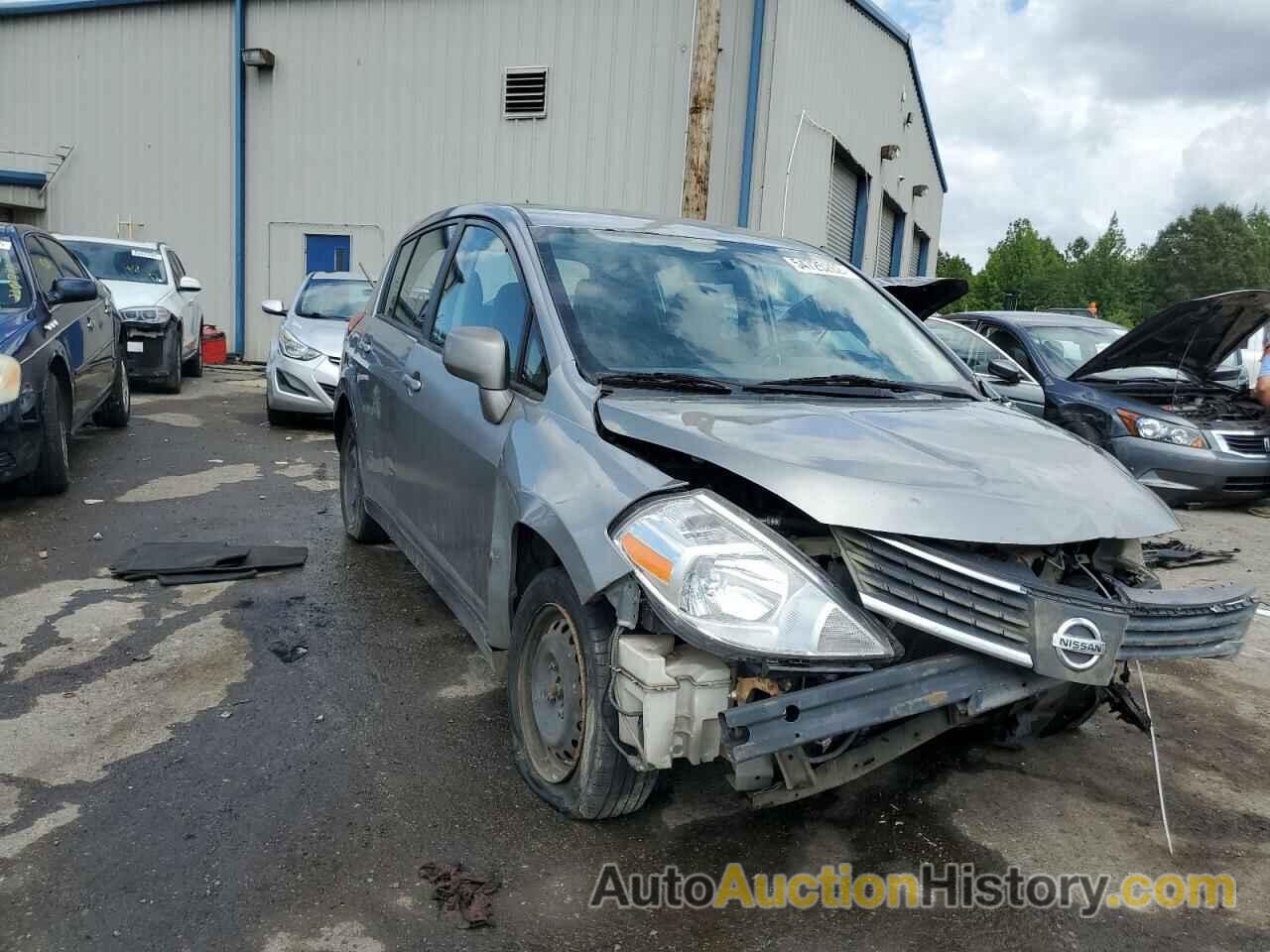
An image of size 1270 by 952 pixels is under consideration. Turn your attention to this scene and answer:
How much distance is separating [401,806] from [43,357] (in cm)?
482

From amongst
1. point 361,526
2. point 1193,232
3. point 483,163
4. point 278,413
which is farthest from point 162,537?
point 1193,232

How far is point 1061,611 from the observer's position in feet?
7.78

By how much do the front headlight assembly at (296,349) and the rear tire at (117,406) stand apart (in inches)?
55.8

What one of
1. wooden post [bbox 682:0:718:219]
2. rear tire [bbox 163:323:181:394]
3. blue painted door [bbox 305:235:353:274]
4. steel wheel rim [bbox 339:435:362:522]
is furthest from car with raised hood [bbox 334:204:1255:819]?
blue painted door [bbox 305:235:353:274]

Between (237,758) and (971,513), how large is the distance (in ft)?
7.98

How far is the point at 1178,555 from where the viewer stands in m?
6.23

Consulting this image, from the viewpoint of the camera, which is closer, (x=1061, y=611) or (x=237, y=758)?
(x=1061, y=611)

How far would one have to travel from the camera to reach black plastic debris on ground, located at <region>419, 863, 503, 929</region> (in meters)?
2.50

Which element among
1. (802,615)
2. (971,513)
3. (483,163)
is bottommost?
(802,615)

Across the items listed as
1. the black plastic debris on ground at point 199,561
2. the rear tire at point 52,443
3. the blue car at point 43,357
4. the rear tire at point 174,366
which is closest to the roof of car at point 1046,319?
the black plastic debris on ground at point 199,561

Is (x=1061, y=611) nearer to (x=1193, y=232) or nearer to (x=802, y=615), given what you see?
(x=802, y=615)

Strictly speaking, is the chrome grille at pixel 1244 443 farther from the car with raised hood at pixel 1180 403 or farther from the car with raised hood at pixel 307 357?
the car with raised hood at pixel 307 357

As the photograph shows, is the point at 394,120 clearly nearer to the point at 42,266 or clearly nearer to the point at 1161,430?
the point at 42,266

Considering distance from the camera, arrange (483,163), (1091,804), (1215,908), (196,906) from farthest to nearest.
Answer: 1. (483,163)
2. (1091,804)
3. (1215,908)
4. (196,906)
